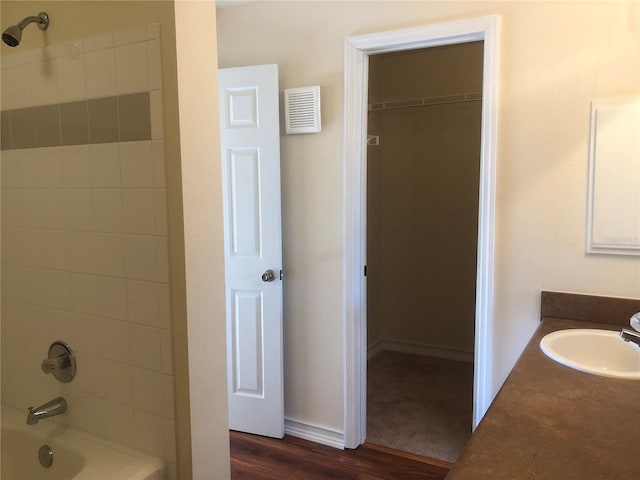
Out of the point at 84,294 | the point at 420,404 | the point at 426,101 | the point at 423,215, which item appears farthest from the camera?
the point at 423,215

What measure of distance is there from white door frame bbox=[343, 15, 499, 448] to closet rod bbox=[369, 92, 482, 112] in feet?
4.69

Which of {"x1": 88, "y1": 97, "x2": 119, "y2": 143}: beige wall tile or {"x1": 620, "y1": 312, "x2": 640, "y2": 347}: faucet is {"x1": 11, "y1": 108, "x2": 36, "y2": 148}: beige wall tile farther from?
{"x1": 620, "y1": 312, "x2": 640, "y2": 347}: faucet

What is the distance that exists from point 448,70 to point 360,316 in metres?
2.20

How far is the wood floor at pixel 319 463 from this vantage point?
92.5 inches

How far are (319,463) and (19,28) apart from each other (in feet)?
7.40

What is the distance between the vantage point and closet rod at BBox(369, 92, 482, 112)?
3.59m

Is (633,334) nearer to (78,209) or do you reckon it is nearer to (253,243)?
(78,209)

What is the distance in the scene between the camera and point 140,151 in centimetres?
131

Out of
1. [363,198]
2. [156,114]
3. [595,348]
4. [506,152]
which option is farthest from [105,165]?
[595,348]

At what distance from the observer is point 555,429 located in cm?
107

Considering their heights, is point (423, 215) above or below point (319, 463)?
above

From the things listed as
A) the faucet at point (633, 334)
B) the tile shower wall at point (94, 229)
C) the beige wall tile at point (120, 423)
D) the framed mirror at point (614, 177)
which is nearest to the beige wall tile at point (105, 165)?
the tile shower wall at point (94, 229)

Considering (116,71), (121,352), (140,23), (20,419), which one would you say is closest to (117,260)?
(121,352)

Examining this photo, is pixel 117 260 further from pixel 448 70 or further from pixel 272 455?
pixel 448 70
